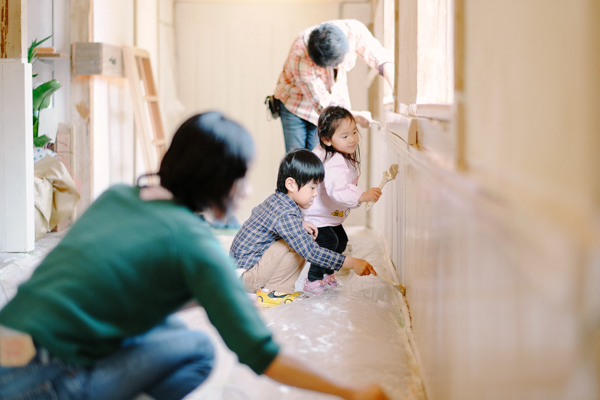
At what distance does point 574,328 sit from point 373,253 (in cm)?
260

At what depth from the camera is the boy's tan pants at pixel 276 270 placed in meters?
2.25

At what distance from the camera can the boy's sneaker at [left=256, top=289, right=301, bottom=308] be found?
217cm

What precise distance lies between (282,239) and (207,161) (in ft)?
4.30

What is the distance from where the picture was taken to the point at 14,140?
2.64 meters

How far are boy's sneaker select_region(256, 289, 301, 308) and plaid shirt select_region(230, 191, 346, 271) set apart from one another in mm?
117

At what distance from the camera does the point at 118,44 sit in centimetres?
387

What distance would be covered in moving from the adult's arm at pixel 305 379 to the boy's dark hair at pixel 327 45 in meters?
1.97

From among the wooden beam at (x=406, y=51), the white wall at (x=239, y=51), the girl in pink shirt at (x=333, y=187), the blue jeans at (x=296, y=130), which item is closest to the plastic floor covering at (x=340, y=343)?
the girl in pink shirt at (x=333, y=187)

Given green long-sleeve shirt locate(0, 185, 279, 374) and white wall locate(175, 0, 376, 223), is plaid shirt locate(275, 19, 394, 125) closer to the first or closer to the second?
white wall locate(175, 0, 376, 223)

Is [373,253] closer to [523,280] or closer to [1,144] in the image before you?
[1,144]

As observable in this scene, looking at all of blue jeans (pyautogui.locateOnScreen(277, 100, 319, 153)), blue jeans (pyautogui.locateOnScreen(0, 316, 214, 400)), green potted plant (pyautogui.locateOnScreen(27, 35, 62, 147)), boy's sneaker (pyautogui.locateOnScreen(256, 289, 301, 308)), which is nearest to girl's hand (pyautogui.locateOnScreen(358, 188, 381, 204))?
boy's sneaker (pyautogui.locateOnScreen(256, 289, 301, 308))

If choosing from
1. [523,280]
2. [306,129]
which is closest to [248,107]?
[306,129]

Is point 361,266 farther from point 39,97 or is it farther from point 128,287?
point 39,97

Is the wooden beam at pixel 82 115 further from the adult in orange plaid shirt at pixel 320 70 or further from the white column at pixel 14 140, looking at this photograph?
the adult in orange plaid shirt at pixel 320 70
